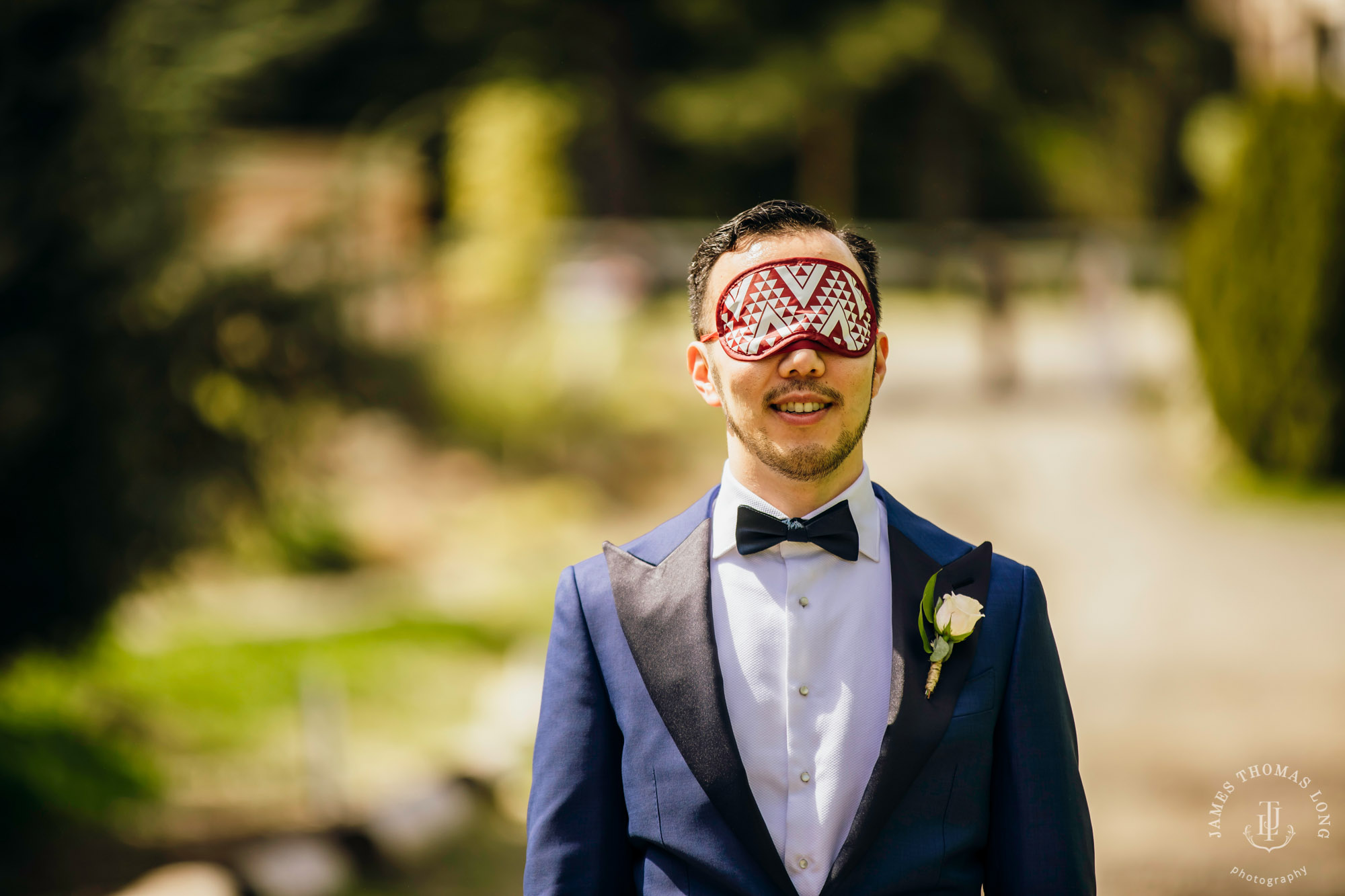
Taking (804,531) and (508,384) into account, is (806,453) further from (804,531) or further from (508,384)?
(508,384)

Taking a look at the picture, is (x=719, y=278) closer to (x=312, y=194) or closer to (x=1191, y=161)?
(x=312, y=194)

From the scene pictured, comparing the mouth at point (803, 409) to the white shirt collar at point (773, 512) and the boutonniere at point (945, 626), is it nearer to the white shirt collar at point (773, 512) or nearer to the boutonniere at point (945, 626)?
the white shirt collar at point (773, 512)

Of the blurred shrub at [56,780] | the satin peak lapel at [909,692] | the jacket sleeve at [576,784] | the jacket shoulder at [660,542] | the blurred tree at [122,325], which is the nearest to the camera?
the satin peak lapel at [909,692]

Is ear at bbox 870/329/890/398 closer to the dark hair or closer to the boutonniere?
the dark hair

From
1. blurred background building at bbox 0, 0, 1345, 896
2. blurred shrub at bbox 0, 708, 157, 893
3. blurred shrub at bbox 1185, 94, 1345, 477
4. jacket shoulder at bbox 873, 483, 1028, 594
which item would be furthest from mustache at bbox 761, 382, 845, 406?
blurred shrub at bbox 1185, 94, 1345, 477

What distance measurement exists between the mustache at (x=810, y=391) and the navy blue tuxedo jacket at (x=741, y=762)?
0.90 feet

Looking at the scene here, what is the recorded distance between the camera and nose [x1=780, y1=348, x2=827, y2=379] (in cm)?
182

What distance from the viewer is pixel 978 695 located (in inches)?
73.0

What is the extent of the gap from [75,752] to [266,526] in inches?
65.1

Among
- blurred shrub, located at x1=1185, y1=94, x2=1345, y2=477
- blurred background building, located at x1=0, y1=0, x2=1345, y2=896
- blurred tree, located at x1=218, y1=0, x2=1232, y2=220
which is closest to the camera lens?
blurred background building, located at x1=0, y1=0, x2=1345, y2=896

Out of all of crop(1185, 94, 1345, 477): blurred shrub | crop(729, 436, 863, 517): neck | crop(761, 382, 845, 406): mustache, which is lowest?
crop(729, 436, 863, 517): neck

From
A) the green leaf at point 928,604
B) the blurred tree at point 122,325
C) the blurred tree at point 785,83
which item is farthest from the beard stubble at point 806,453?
the blurred tree at point 785,83

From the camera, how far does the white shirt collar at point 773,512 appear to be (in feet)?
6.25

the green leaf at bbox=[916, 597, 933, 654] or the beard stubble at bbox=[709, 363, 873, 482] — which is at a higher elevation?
the beard stubble at bbox=[709, 363, 873, 482]
